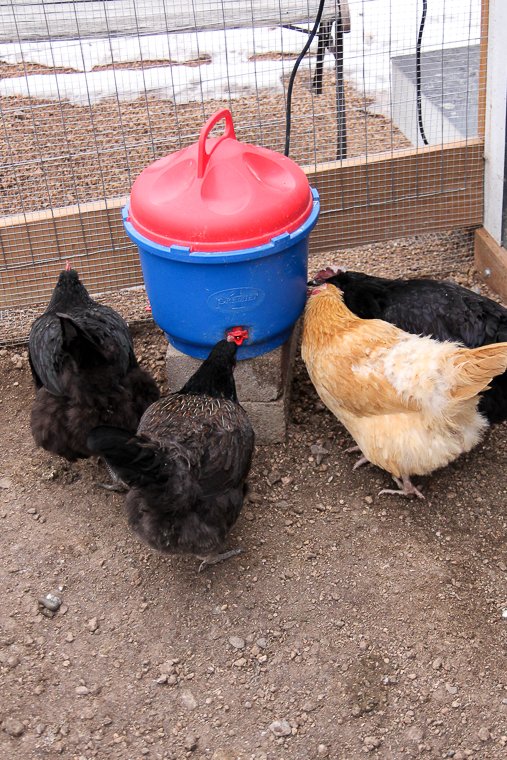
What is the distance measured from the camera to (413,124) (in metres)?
5.36

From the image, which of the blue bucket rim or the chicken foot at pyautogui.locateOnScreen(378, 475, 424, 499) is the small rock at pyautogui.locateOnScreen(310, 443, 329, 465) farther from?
the blue bucket rim

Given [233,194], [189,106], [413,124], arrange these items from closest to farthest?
[233,194]
[413,124]
[189,106]

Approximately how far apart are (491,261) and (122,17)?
94.9 inches

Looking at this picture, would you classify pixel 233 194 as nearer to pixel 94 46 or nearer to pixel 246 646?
pixel 246 646

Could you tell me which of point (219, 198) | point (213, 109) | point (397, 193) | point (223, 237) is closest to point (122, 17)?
point (219, 198)

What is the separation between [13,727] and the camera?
2.60 meters

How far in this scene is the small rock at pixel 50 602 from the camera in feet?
9.92

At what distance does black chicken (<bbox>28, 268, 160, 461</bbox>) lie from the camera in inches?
126

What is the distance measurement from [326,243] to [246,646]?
2.43 metres

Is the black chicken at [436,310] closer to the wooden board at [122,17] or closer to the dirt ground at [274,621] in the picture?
the dirt ground at [274,621]

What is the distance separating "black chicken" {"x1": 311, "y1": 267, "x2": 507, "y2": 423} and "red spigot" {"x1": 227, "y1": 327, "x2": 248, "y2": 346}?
57cm

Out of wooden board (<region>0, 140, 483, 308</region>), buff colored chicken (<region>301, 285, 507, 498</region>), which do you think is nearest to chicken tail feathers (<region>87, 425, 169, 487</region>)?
buff colored chicken (<region>301, 285, 507, 498</region>)

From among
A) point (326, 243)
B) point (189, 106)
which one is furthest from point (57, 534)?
point (189, 106)

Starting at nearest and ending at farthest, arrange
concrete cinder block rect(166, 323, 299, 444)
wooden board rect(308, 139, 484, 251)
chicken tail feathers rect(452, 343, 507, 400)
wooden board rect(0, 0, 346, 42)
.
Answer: chicken tail feathers rect(452, 343, 507, 400) → concrete cinder block rect(166, 323, 299, 444) → wooden board rect(0, 0, 346, 42) → wooden board rect(308, 139, 484, 251)
